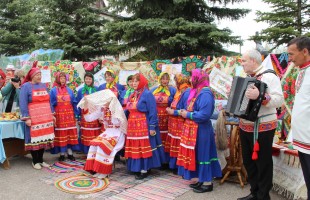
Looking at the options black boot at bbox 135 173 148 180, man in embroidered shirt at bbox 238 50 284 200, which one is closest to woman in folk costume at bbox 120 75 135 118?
black boot at bbox 135 173 148 180

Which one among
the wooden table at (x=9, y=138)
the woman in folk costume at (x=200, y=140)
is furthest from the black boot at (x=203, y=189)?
the wooden table at (x=9, y=138)

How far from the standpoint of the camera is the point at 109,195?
4.37 m

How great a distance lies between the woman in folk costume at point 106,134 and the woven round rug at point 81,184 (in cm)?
17

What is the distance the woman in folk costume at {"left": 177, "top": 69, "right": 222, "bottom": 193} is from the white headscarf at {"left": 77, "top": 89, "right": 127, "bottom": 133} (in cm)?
117

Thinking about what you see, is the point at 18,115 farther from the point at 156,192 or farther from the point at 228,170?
the point at 228,170

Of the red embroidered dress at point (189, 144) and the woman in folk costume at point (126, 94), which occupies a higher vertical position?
the woman in folk costume at point (126, 94)

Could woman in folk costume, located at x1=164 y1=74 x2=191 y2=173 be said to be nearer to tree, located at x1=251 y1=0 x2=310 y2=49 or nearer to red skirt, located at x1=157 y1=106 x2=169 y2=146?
red skirt, located at x1=157 y1=106 x2=169 y2=146

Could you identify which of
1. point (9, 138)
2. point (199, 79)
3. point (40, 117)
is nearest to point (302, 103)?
point (199, 79)

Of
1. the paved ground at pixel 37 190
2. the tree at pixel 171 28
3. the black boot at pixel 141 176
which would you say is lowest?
the paved ground at pixel 37 190

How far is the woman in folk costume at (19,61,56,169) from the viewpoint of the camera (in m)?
5.42

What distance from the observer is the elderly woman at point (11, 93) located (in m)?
6.33

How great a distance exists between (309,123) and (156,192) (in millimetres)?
2503

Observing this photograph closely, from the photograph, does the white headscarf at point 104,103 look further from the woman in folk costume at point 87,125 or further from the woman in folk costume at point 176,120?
the woman in folk costume at point 176,120

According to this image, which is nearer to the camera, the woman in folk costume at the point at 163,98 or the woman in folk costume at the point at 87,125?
the woman in folk costume at the point at 163,98
